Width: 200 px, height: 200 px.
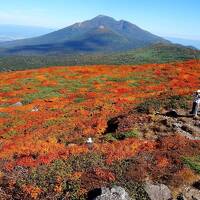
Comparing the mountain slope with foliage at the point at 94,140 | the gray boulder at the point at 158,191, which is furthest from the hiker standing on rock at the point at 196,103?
the gray boulder at the point at 158,191

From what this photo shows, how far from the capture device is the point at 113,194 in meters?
18.4

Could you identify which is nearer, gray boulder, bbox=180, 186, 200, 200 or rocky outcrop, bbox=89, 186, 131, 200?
rocky outcrop, bbox=89, 186, 131, 200

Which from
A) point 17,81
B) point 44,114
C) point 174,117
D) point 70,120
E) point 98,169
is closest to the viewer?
point 98,169

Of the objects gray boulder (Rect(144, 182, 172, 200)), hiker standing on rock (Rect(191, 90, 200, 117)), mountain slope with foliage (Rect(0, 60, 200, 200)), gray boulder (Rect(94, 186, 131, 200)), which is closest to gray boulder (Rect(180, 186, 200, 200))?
mountain slope with foliage (Rect(0, 60, 200, 200))

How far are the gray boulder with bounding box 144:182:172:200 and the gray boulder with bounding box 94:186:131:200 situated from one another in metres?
1.12

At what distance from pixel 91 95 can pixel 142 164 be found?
29759mm

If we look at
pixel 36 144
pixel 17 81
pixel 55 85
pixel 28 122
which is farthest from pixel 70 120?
pixel 17 81

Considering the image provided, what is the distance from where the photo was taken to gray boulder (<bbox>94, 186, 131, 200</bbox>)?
18.2m

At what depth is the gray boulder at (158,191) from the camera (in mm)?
18875

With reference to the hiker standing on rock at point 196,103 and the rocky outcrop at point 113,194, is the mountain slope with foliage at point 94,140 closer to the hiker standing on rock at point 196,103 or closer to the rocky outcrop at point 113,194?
the rocky outcrop at point 113,194

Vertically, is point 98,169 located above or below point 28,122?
above

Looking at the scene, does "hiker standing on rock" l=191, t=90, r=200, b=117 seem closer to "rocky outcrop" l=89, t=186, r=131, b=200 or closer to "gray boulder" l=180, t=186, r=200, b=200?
"gray boulder" l=180, t=186, r=200, b=200

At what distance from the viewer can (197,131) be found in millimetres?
27547

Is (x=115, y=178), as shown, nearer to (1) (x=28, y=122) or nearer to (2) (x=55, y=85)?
(1) (x=28, y=122)
